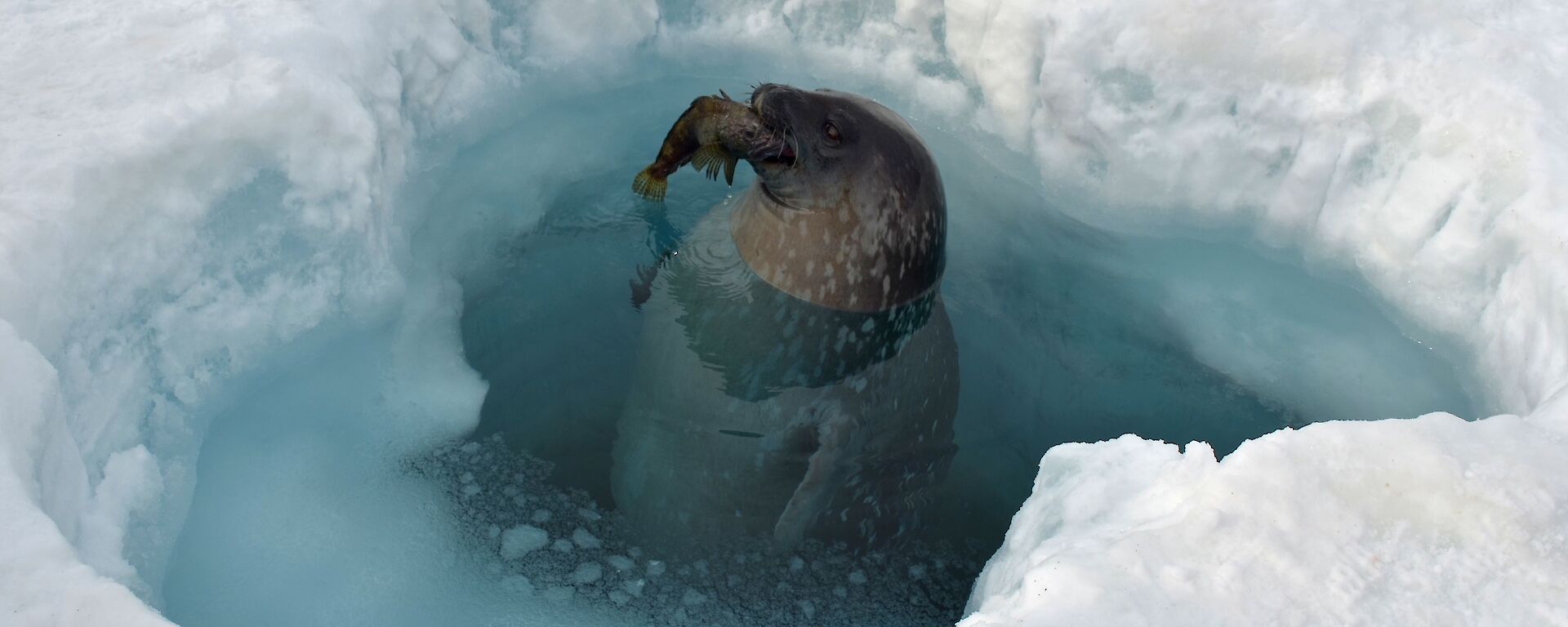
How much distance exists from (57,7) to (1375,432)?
3.41 metres

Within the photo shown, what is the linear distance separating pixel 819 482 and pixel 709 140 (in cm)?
105

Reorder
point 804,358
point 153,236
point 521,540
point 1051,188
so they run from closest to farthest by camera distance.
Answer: point 153,236
point 521,540
point 804,358
point 1051,188

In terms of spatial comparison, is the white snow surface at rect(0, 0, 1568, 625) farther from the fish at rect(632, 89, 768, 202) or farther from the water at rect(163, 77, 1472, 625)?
the fish at rect(632, 89, 768, 202)

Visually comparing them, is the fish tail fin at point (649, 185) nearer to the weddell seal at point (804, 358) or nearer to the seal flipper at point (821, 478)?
the weddell seal at point (804, 358)

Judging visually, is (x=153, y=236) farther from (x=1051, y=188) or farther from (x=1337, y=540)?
(x=1051, y=188)

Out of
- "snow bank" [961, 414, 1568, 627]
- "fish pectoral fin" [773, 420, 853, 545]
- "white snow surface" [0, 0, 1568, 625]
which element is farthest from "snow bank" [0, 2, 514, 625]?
"snow bank" [961, 414, 1568, 627]

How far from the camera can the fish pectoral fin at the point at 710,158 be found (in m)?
3.12

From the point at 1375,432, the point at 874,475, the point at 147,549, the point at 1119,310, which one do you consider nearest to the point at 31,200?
the point at 147,549

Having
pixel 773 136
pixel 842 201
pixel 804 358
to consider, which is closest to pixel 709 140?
pixel 773 136

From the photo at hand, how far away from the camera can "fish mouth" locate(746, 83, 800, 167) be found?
9.70ft

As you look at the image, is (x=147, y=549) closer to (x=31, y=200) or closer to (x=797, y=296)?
(x=31, y=200)

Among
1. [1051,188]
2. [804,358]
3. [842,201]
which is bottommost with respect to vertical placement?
[804,358]

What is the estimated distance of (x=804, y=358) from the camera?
9.96 feet

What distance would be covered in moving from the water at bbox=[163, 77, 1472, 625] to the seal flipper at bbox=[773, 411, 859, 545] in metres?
0.08
